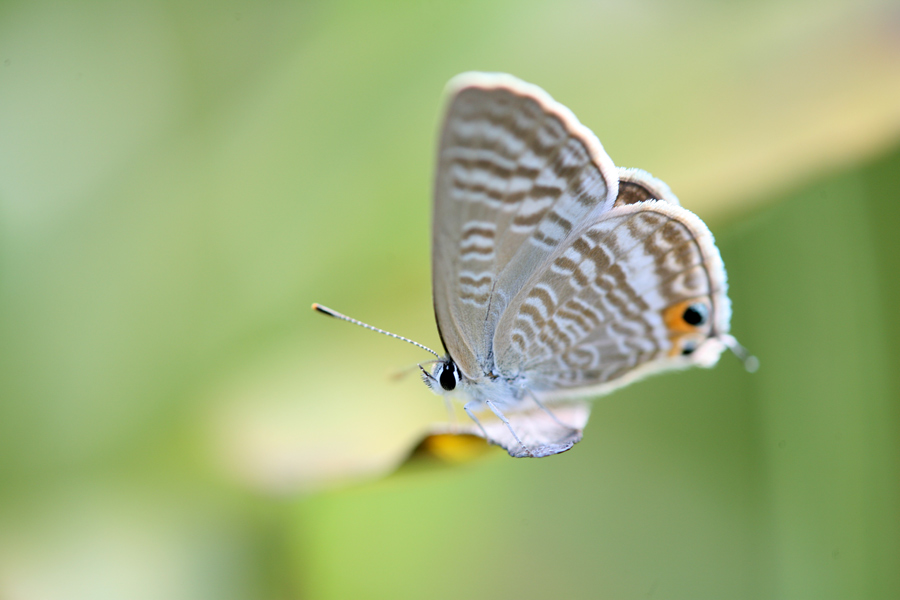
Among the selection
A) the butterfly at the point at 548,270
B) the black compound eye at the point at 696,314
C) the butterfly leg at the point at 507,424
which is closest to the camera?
the butterfly leg at the point at 507,424

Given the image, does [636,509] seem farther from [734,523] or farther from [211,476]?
[211,476]

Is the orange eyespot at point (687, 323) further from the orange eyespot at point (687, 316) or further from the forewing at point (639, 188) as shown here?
the forewing at point (639, 188)

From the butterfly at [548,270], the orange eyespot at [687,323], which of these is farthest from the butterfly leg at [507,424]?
the orange eyespot at [687,323]

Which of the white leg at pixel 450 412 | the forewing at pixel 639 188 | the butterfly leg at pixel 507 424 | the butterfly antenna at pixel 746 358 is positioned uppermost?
the forewing at pixel 639 188

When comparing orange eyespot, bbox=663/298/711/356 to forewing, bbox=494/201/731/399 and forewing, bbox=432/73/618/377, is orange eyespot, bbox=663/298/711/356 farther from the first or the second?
forewing, bbox=432/73/618/377

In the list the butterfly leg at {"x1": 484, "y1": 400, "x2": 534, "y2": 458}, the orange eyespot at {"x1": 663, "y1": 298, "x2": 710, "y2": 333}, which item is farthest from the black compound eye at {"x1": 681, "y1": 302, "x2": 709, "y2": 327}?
the butterfly leg at {"x1": 484, "y1": 400, "x2": 534, "y2": 458}

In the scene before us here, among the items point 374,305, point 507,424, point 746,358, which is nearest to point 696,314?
point 746,358

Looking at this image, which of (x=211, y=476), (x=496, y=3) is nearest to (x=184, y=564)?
(x=211, y=476)

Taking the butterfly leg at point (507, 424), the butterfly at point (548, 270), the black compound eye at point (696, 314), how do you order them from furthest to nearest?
the black compound eye at point (696, 314)
the butterfly at point (548, 270)
the butterfly leg at point (507, 424)

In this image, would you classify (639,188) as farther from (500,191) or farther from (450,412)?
(450,412)
